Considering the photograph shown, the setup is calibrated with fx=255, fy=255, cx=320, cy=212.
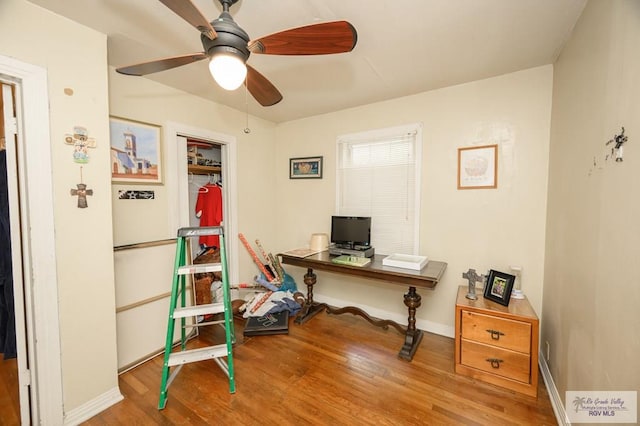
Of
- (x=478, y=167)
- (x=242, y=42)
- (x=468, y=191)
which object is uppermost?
(x=242, y=42)

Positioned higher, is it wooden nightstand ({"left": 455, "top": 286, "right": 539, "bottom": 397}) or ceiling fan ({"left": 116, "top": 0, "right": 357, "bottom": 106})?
ceiling fan ({"left": 116, "top": 0, "right": 357, "bottom": 106})

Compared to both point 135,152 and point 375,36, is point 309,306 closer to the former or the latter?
point 135,152

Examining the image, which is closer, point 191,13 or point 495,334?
point 191,13

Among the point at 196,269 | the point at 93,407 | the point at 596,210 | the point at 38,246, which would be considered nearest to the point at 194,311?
the point at 196,269

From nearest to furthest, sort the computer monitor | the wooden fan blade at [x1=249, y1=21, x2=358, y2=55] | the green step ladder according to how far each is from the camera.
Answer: the wooden fan blade at [x1=249, y1=21, x2=358, y2=55]
the green step ladder
the computer monitor

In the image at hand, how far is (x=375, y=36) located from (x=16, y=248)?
2.54 metres

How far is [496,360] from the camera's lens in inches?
73.5

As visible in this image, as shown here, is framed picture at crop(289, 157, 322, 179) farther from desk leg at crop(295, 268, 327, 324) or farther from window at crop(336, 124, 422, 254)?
desk leg at crop(295, 268, 327, 324)

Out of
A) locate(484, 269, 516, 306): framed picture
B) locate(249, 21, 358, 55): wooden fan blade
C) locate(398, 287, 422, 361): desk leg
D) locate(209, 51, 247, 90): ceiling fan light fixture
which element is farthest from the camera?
locate(398, 287, 422, 361): desk leg

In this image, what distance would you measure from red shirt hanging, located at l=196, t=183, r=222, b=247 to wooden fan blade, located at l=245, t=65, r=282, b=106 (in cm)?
176

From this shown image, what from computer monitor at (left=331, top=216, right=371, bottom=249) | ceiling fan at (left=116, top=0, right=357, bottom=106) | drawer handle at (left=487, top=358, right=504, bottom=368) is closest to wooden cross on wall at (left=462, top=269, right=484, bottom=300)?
drawer handle at (left=487, top=358, right=504, bottom=368)

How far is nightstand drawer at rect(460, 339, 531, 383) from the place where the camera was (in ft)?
5.85

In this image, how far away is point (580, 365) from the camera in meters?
1.36

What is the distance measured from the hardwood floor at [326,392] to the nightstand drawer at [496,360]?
12 centimetres
